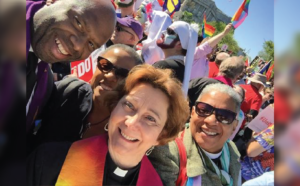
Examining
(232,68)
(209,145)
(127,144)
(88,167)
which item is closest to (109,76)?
(127,144)

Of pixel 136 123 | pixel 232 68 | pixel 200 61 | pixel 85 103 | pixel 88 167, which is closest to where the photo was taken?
pixel 88 167

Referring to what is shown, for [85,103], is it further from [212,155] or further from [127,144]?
Result: [212,155]

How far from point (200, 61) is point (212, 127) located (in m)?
1.79

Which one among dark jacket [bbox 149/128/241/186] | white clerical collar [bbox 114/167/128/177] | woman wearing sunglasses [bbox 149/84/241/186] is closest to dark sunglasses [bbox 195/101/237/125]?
woman wearing sunglasses [bbox 149/84/241/186]

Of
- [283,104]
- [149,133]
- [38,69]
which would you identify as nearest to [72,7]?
[38,69]

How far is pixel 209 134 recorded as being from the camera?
2.10 meters

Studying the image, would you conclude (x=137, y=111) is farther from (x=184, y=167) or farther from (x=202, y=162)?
(x=202, y=162)

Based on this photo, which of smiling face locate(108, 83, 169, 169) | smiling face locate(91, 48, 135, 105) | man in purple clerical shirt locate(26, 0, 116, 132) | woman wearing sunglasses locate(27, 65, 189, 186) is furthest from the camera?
smiling face locate(91, 48, 135, 105)

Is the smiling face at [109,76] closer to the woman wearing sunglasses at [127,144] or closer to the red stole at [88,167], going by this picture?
the woman wearing sunglasses at [127,144]

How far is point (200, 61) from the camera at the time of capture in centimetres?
375

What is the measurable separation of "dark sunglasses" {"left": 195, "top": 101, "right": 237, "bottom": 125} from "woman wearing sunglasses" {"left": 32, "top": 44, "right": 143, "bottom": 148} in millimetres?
602

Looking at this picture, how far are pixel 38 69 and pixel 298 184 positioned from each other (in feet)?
Answer: 3.69

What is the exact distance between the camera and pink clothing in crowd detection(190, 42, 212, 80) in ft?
11.9

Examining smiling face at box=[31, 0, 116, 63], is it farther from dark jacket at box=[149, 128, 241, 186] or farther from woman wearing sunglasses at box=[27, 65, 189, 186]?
dark jacket at box=[149, 128, 241, 186]
